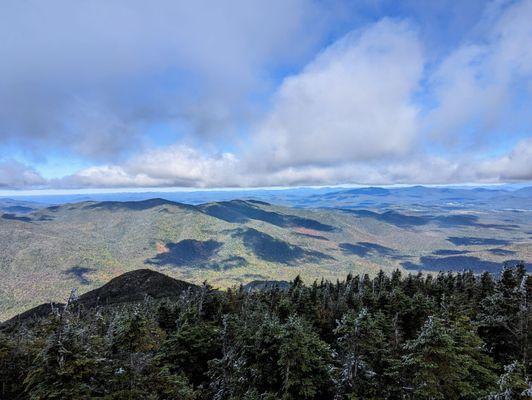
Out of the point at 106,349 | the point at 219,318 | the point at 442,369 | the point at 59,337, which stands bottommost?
the point at 219,318

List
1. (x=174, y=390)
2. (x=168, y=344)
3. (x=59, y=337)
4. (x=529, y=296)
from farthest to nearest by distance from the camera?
(x=529, y=296), (x=168, y=344), (x=174, y=390), (x=59, y=337)

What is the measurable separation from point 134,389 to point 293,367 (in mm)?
13535

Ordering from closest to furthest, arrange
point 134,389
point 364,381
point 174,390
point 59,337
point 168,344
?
1. point 59,337
2. point 134,389
3. point 174,390
4. point 364,381
5. point 168,344

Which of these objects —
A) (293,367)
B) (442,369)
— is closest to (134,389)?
(293,367)

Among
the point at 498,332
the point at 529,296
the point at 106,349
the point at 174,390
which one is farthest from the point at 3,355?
the point at 529,296

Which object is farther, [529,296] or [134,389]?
[529,296]

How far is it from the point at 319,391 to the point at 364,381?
4.04 meters

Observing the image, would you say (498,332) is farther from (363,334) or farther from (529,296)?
(363,334)

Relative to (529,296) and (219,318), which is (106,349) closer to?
(219,318)

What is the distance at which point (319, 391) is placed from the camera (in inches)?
1148

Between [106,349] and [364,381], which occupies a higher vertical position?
[106,349]

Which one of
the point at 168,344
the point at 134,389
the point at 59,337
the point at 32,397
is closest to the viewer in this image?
the point at 32,397

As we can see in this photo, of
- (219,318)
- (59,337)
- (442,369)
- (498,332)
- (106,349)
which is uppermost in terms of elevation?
(59,337)

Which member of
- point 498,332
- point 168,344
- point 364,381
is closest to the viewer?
point 364,381
